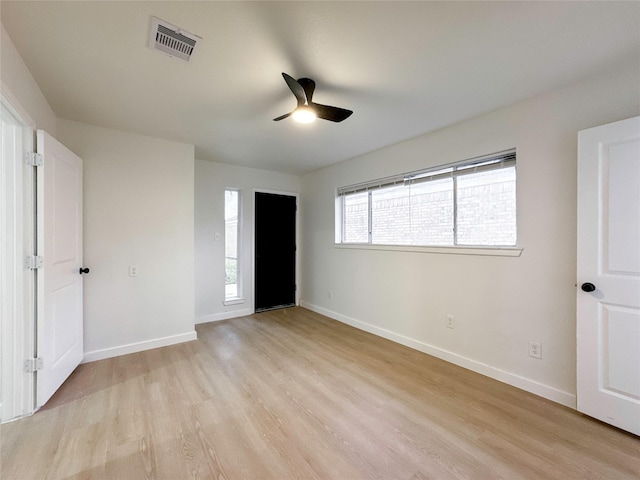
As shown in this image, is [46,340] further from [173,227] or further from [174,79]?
[174,79]

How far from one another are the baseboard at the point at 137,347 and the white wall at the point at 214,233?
2.29ft

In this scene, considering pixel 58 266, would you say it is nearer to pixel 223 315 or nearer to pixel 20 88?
pixel 20 88

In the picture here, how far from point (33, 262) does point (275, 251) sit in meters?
3.17

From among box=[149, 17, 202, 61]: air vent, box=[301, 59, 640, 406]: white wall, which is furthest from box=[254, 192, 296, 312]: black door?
box=[149, 17, 202, 61]: air vent

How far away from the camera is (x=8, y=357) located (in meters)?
1.90

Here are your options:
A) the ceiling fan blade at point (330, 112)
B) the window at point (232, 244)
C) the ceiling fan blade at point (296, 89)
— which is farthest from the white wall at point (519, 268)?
the window at point (232, 244)

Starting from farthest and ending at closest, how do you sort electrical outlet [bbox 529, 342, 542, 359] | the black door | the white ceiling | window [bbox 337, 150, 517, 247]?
1. the black door
2. window [bbox 337, 150, 517, 247]
3. electrical outlet [bbox 529, 342, 542, 359]
4. the white ceiling

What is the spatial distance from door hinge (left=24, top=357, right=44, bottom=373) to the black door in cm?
279

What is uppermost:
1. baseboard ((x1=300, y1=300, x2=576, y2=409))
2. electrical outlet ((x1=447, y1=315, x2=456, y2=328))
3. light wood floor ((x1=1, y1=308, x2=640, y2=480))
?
electrical outlet ((x1=447, y1=315, x2=456, y2=328))

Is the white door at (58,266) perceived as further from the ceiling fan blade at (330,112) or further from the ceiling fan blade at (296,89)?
the ceiling fan blade at (330,112)

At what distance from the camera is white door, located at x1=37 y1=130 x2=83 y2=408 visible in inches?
79.8

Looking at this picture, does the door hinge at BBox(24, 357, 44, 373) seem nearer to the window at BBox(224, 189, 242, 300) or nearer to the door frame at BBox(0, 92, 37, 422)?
the door frame at BBox(0, 92, 37, 422)

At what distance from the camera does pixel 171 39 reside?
63.6 inches

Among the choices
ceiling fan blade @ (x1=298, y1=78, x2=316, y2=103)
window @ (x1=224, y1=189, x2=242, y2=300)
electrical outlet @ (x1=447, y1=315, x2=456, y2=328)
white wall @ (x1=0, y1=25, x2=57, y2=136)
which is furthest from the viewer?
window @ (x1=224, y1=189, x2=242, y2=300)
